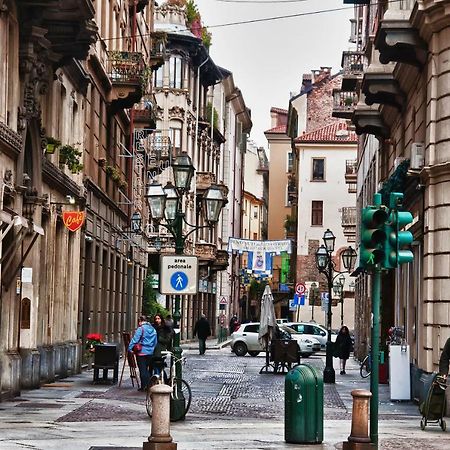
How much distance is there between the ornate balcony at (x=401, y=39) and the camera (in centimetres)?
2544

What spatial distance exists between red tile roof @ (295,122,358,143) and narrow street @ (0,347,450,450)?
61412 millimetres

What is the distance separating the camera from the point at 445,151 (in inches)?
936

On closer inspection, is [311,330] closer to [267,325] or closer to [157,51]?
[157,51]

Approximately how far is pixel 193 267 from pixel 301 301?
48.3 m

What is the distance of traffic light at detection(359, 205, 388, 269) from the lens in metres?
14.3

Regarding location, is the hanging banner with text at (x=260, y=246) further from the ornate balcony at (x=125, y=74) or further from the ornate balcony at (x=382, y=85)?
the ornate balcony at (x=382, y=85)

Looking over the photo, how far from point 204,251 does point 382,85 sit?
41.9m

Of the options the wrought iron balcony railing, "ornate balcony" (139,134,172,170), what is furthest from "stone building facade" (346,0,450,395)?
"ornate balcony" (139,134,172,170)

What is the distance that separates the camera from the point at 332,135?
9406cm

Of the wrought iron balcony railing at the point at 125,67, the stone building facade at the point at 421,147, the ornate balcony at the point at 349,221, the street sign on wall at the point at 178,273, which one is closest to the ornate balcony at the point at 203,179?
the ornate balcony at the point at 349,221

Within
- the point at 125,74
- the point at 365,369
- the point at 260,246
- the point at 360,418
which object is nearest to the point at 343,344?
the point at 365,369

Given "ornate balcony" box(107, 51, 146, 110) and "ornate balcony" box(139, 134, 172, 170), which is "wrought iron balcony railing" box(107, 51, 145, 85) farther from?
"ornate balcony" box(139, 134, 172, 170)

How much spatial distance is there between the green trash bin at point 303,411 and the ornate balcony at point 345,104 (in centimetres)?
2722

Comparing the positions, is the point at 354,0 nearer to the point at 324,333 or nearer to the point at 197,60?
the point at 324,333
